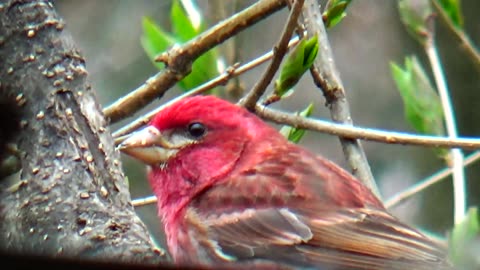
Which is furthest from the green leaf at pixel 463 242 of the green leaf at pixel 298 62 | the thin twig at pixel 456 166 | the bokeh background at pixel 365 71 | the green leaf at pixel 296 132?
the bokeh background at pixel 365 71

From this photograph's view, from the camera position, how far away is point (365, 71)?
929cm

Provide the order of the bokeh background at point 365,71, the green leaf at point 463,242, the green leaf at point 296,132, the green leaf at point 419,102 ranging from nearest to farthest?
the green leaf at point 463,242 → the green leaf at point 296,132 → the green leaf at point 419,102 → the bokeh background at point 365,71

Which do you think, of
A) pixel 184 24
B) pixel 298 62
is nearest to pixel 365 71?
pixel 184 24

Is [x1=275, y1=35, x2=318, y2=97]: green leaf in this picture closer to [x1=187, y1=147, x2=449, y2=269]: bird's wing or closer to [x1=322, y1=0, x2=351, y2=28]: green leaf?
[x1=322, y1=0, x2=351, y2=28]: green leaf

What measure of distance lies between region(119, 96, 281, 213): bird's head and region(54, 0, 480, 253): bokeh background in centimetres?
365

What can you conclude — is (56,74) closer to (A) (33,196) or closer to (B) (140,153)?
(A) (33,196)

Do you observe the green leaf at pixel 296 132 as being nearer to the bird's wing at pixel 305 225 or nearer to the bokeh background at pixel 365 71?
the bird's wing at pixel 305 225

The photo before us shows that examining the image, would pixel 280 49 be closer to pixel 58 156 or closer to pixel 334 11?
pixel 334 11

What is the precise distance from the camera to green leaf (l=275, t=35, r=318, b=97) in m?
3.62

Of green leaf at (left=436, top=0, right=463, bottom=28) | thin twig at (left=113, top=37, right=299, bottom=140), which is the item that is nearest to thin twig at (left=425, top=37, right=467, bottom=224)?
green leaf at (left=436, top=0, right=463, bottom=28)

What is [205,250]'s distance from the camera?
4184 mm

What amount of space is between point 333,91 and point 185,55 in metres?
0.62

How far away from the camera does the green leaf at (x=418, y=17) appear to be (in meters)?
4.62

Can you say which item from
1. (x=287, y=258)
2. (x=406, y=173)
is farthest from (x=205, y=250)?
(x=406, y=173)
